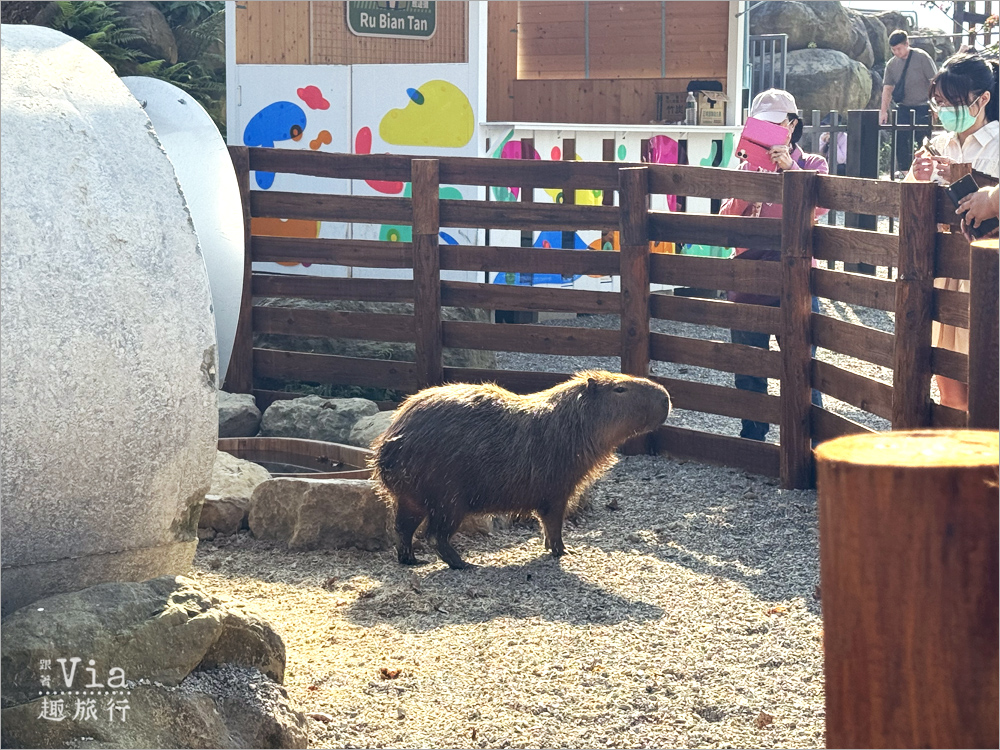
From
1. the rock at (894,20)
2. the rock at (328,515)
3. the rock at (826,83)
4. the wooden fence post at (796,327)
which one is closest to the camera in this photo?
the rock at (328,515)

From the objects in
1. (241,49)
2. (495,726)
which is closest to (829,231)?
(495,726)

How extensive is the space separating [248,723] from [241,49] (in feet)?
28.5

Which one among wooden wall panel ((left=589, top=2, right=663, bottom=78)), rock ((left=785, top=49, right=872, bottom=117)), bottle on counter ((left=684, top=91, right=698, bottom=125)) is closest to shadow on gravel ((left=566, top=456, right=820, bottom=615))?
bottle on counter ((left=684, top=91, right=698, bottom=125))

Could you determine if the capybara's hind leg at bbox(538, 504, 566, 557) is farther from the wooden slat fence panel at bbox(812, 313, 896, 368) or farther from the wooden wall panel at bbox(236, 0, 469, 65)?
the wooden wall panel at bbox(236, 0, 469, 65)

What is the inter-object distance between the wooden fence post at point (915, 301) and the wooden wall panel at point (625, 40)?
8.42 m

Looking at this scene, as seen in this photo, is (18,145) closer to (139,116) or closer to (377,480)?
(139,116)

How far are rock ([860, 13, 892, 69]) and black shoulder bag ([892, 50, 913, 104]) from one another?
512 inches

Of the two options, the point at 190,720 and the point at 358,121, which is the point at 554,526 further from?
the point at 358,121

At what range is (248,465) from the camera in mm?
6465

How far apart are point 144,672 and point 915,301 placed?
155 inches

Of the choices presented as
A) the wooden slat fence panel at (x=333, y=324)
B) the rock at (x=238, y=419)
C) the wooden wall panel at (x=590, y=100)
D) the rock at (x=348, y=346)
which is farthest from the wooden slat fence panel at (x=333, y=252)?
the wooden wall panel at (x=590, y=100)

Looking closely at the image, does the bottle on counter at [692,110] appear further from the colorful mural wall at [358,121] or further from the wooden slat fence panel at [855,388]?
the wooden slat fence panel at [855,388]

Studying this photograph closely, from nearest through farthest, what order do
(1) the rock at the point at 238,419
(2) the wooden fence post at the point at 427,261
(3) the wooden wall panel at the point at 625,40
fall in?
(1) the rock at the point at 238,419
(2) the wooden fence post at the point at 427,261
(3) the wooden wall panel at the point at 625,40

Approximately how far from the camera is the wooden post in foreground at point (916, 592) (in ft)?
7.11
